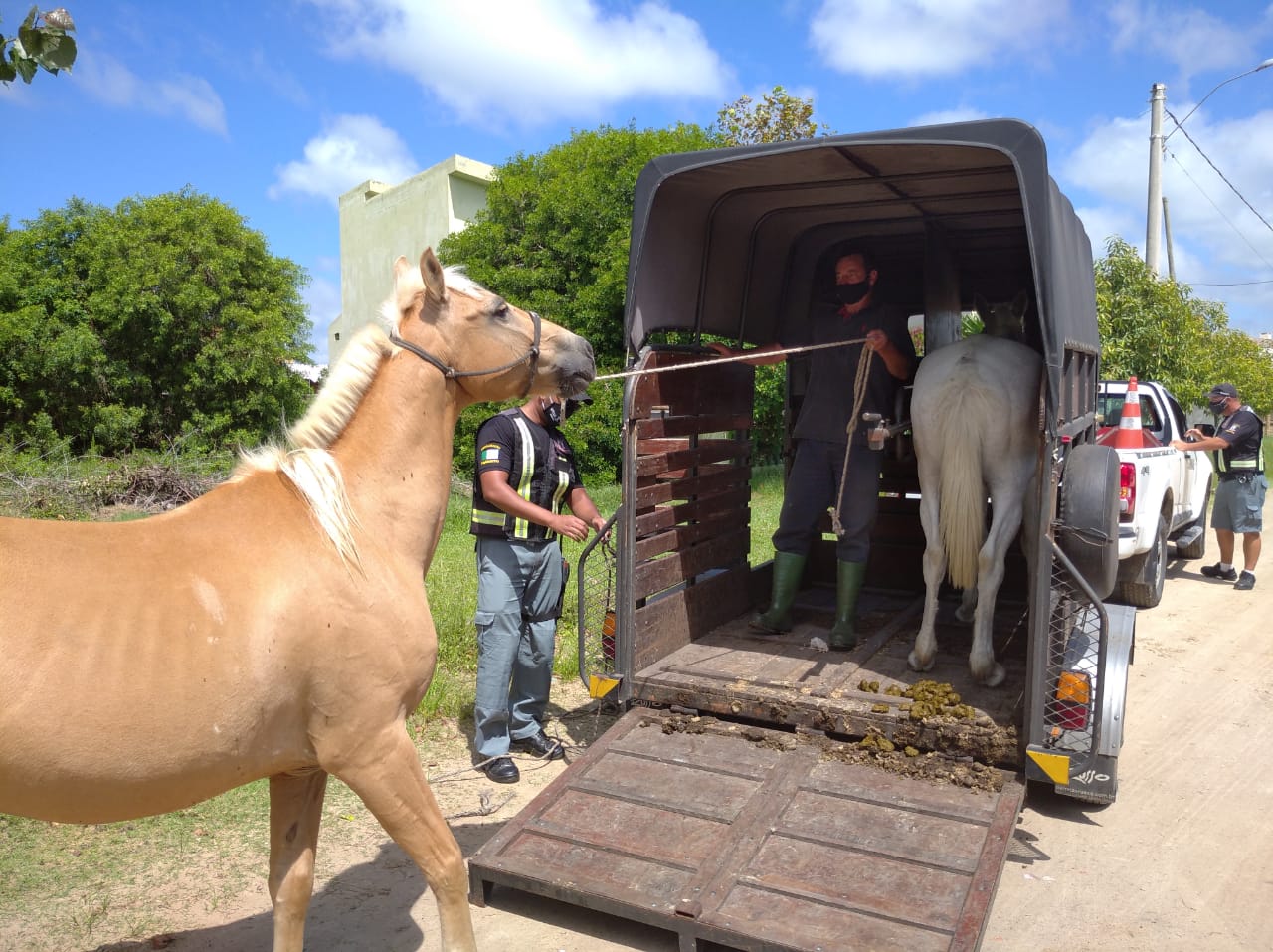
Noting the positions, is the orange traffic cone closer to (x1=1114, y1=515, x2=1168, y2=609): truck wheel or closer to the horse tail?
(x1=1114, y1=515, x2=1168, y2=609): truck wheel

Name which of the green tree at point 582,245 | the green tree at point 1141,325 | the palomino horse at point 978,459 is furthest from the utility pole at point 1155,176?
the palomino horse at point 978,459

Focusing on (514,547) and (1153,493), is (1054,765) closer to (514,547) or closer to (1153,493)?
(514,547)

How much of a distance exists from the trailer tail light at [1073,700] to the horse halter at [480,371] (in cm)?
272

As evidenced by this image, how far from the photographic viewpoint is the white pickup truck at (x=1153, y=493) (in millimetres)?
7090

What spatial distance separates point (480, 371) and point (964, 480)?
277 cm

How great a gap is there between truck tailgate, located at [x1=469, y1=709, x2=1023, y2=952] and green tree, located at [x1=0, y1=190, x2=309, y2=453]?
40.4ft

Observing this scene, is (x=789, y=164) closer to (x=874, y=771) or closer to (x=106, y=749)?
(x=874, y=771)

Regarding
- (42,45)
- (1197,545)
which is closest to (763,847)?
(42,45)

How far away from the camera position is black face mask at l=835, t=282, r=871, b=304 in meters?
5.21

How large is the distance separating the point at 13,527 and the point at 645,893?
2239 mm

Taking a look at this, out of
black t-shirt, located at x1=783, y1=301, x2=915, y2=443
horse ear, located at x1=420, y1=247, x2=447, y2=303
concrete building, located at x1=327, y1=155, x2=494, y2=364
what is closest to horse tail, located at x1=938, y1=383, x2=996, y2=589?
black t-shirt, located at x1=783, y1=301, x2=915, y2=443

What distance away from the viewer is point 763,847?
10.6ft

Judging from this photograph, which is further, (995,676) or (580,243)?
(580,243)

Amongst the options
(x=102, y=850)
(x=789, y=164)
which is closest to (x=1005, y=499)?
(x=789, y=164)
